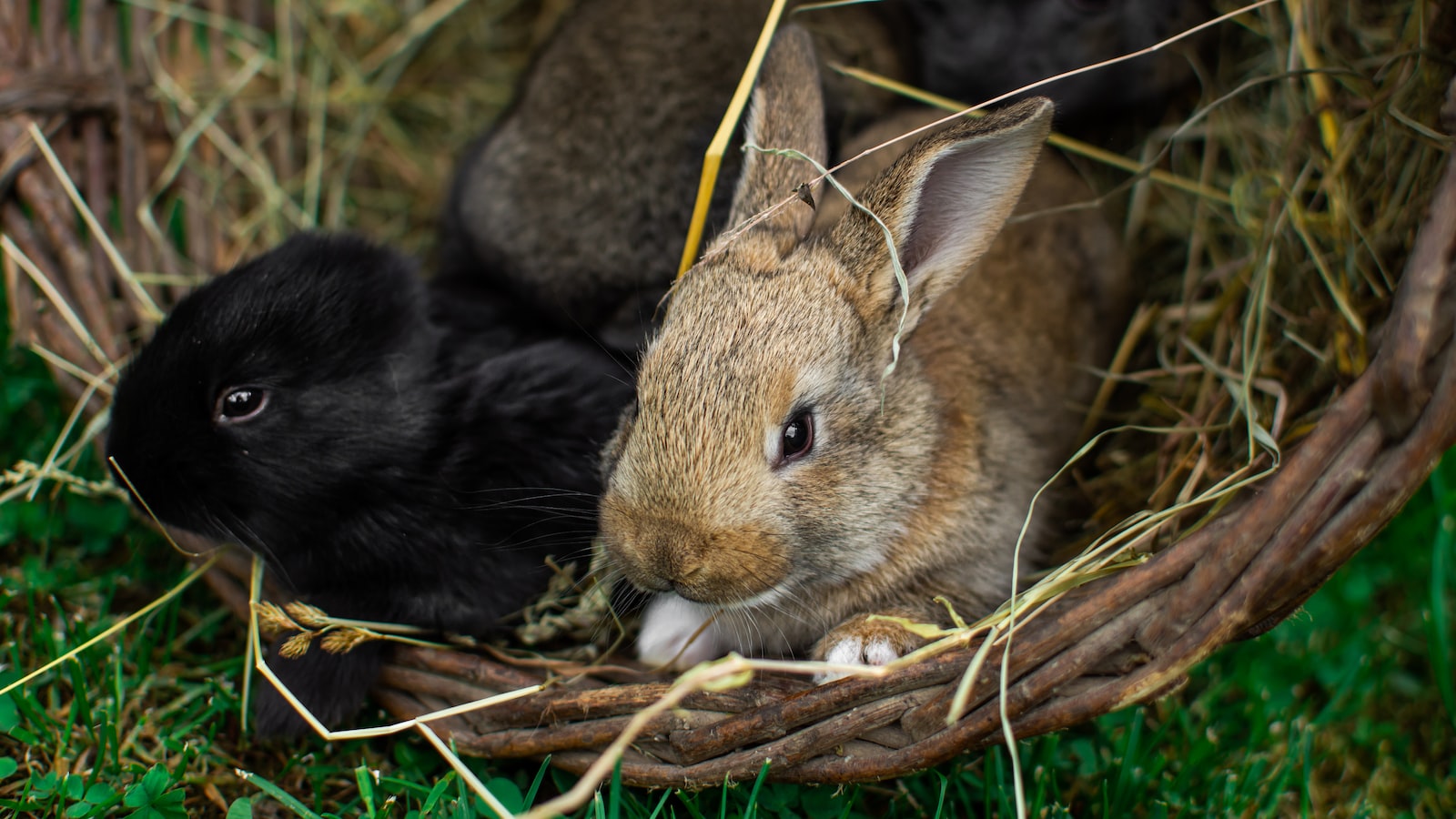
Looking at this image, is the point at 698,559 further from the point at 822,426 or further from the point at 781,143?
the point at 781,143

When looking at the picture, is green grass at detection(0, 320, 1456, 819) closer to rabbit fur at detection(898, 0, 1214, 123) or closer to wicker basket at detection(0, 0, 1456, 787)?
wicker basket at detection(0, 0, 1456, 787)

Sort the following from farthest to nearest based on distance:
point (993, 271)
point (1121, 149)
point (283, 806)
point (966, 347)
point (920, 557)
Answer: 1. point (1121, 149)
2. point (993, 271)
3. point (966, 347)
4. point (920, 557)
5. point (283, 806)

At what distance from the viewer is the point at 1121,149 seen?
14.3ft

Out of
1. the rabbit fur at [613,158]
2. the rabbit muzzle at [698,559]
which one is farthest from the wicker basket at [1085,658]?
the rabbit fur at [613,158]

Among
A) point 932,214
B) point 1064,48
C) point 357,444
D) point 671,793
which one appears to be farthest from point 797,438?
point 1064,48

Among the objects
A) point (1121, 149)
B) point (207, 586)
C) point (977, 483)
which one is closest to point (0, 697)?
point (207, 586)

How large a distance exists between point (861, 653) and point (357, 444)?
1421 millimetres

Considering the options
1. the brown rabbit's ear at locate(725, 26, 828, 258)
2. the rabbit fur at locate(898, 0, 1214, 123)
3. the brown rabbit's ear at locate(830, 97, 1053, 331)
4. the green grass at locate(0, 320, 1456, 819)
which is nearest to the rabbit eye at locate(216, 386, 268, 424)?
the green grass at locate(0, 320, 1456, 819)

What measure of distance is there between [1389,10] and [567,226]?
2792mm

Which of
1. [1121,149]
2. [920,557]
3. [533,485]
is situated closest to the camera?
[920,557]

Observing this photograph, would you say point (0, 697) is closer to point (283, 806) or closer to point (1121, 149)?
point (283, 806)

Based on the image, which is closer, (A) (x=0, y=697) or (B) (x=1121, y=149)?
(A) (x=0, y=697)

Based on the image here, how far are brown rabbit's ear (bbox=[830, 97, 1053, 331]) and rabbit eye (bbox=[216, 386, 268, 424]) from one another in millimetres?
1560

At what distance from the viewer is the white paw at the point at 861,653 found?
101 inches
